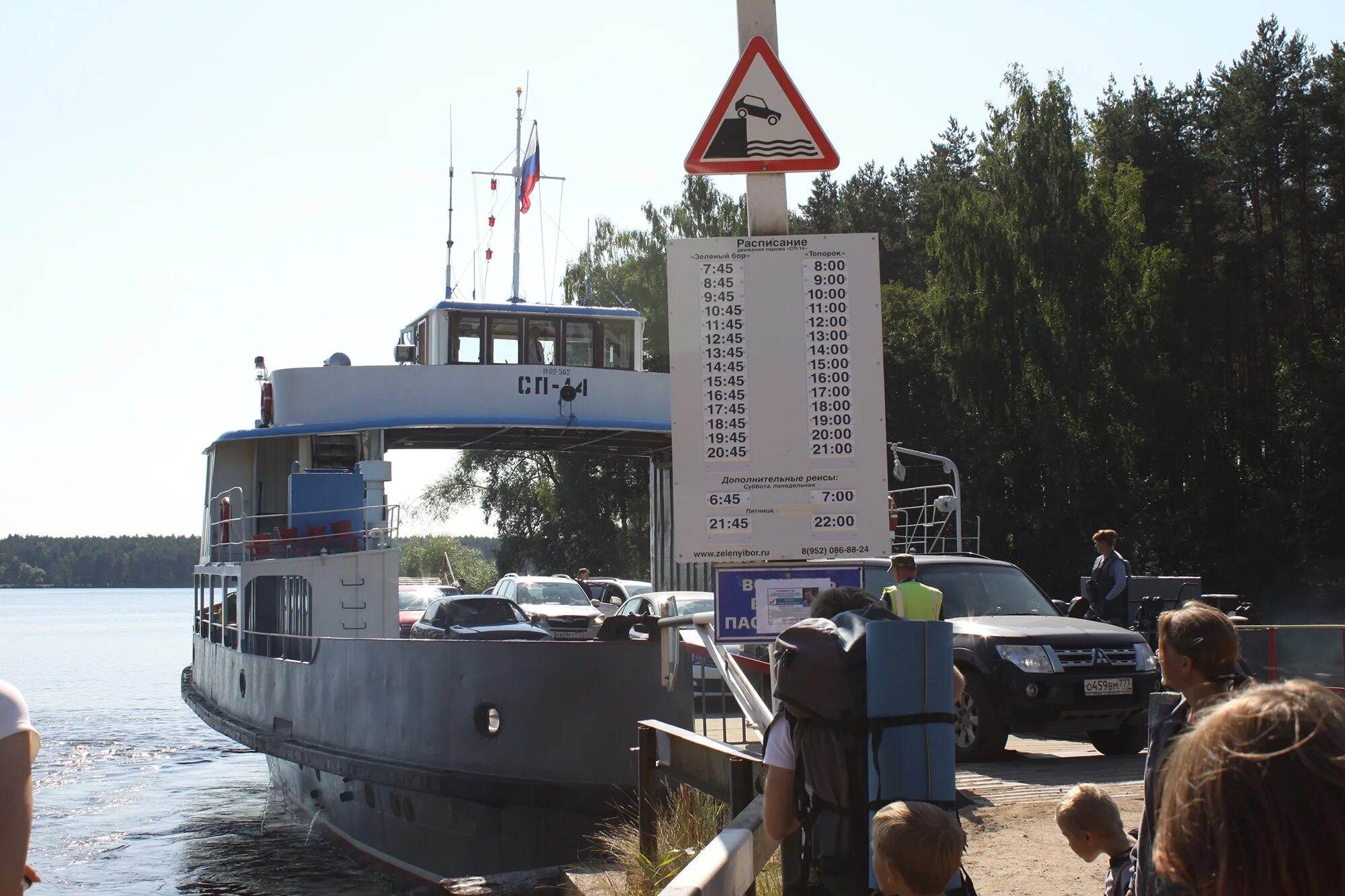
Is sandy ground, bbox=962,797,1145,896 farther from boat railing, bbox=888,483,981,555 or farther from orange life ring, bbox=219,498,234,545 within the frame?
orange life ring, bbox=219,498,234,545

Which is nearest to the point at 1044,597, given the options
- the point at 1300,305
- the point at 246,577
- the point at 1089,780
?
the point at 1089,780

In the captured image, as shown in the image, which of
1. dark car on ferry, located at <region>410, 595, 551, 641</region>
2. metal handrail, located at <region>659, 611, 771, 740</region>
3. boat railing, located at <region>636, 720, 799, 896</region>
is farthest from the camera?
dark car on ferry, located at <region>410, 595, 551, 641</region>

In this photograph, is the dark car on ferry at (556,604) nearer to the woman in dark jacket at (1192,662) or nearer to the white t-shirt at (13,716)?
the woman in dark jacket at (1192,662)

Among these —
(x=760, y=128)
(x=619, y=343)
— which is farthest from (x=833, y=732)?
(x=619, y=343)

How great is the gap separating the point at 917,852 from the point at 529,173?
19.9m

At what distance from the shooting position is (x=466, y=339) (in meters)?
15.8

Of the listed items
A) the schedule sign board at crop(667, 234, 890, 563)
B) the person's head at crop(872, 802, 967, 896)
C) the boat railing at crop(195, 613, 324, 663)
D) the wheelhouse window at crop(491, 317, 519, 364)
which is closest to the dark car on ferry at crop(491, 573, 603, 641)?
the boat railing at crop(195, 613, 324, 663)

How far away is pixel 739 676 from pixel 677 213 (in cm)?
4700

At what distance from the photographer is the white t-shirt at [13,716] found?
283 centimetres

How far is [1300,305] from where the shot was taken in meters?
41.2

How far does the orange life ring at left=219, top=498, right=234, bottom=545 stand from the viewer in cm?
1580

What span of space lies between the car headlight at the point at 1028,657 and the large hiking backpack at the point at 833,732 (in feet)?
21.2

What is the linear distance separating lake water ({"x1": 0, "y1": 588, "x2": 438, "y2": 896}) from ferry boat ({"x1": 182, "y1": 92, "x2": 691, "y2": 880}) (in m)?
0.72

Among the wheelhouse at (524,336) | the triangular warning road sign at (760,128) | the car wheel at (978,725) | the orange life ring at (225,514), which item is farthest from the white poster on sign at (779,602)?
the orange life ring at (225,514)
